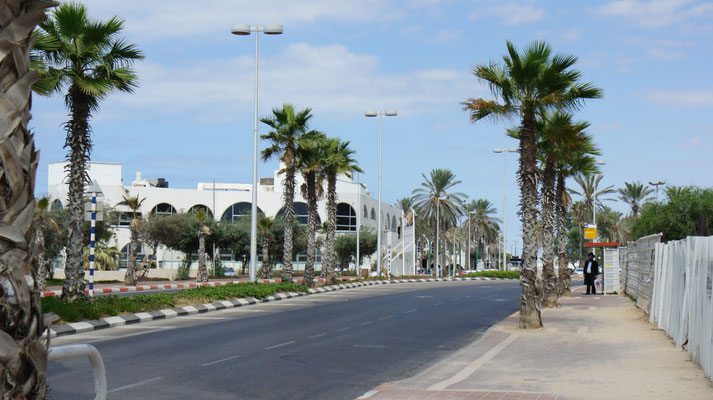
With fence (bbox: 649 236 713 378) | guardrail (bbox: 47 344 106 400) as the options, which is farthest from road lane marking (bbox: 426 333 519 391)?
guardrail (bbox: 47 344 106 400)

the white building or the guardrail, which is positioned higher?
the white building

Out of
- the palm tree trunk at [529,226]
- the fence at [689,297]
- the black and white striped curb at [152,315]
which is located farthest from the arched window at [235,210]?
the fence at [689,297]

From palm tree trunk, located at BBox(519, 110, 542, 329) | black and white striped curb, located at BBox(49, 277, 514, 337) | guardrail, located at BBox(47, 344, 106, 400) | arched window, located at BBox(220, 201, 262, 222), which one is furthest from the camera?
arched window, located at BBox(220, 201, 262, 222)

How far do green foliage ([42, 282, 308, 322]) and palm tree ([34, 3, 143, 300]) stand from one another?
1.11 meters

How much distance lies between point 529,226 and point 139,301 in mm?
12155

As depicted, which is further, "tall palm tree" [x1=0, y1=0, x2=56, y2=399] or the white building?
the white building

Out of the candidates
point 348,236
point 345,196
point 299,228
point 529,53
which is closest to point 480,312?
point 529,53

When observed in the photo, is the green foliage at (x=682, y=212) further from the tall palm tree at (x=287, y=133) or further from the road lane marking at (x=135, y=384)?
the road lane marking at (x=135, y=384)

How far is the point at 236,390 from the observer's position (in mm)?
10281

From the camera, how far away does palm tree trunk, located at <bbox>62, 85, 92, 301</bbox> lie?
21500 millimetres

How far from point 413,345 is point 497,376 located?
506 cm

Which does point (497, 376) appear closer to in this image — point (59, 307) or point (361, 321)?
point (361, 321)

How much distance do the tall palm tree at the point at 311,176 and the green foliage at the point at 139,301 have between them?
6931 millimetres

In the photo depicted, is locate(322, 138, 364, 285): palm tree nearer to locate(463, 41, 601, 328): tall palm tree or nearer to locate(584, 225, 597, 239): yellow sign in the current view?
locate(584, 225, 597, 239): yellow sign
